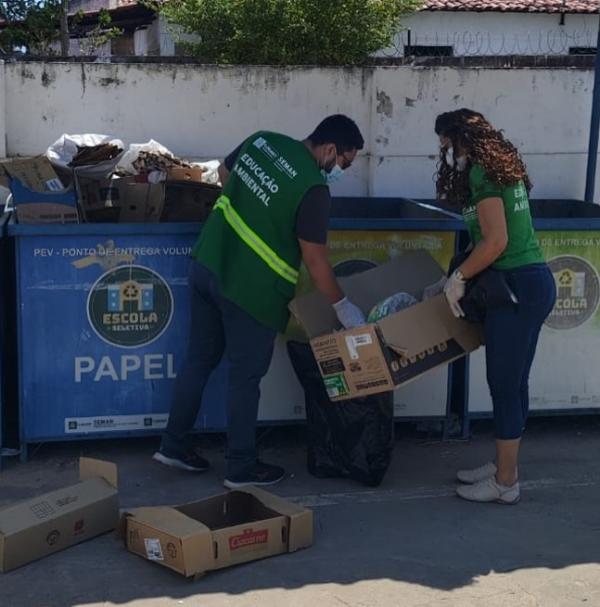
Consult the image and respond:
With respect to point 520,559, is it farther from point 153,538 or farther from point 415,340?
point 153,538

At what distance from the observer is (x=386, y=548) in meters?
4.31

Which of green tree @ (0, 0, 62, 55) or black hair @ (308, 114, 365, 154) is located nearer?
black hair @ (308, 114, 365, 154)

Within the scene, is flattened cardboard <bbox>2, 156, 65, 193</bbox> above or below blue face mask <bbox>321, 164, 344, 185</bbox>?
below

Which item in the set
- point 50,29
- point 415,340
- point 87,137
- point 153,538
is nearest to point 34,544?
point 153,538

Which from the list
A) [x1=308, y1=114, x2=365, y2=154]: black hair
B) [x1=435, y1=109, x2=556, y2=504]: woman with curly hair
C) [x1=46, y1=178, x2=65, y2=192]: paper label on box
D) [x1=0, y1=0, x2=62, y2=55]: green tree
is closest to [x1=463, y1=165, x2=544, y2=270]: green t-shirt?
[x1=435, y1=109, x2=556, y2=504]: woman with curly hair

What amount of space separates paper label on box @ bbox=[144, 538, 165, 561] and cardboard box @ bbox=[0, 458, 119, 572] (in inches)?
13.9

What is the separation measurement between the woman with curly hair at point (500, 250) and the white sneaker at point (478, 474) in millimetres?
297

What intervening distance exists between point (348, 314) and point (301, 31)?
602 centimetres

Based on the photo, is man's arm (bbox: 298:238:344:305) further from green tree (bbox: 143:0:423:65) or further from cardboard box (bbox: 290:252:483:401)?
green tree (bbox: 143:0:423:65)

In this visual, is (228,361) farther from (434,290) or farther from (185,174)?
(185,174)

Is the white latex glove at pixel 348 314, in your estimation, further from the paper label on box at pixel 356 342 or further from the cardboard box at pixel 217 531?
the cardboard box at pixel 217 531

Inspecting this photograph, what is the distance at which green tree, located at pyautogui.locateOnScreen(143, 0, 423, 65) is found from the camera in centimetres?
1001

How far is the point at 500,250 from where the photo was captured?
439 centimetres

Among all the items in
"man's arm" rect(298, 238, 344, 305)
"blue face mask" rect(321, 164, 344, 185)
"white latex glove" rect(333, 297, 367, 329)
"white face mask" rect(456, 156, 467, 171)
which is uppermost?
"white face mask" rect(456, 156, 467, 171)
